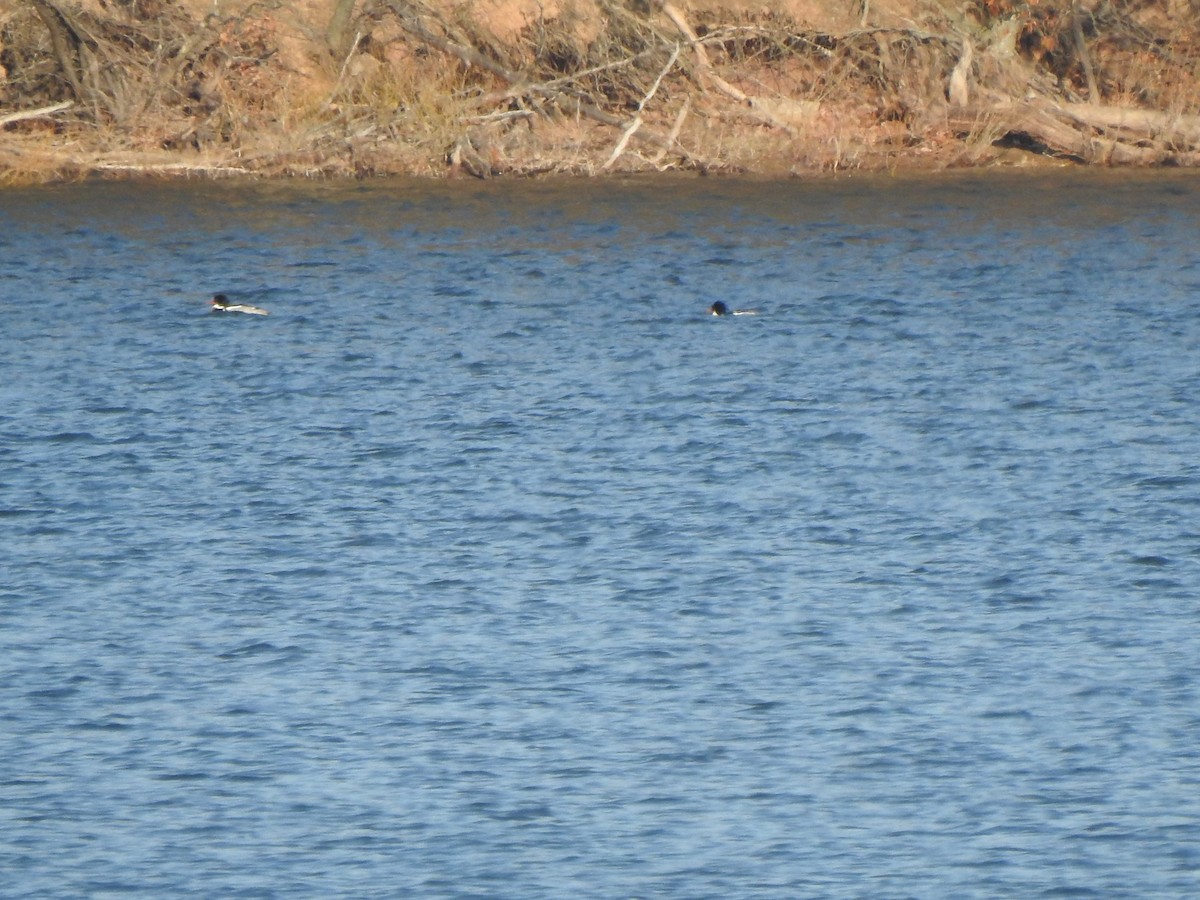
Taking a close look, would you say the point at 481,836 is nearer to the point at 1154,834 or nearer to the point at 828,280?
the point at 1154,834

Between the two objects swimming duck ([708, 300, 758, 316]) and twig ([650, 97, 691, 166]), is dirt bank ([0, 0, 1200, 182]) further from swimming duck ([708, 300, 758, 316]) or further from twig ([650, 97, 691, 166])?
swimming duck ([708, 300, 758, 316])

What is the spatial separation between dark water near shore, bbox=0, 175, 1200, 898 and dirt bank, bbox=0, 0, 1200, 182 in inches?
276

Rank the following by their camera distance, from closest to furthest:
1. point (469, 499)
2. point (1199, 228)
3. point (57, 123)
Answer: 1. point (469, 499)
2. point (1199, 228)
3. point (57, 123)

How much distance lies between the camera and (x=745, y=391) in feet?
63.9

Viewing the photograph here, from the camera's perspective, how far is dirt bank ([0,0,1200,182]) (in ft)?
108

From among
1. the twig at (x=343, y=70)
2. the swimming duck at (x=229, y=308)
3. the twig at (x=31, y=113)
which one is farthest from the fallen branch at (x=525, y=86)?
the swimming duck at (x=229, y=308)

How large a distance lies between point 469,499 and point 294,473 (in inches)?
65.8

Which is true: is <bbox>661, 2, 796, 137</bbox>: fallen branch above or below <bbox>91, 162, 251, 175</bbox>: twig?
above

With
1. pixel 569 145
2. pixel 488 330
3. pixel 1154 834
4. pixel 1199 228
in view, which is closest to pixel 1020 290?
pixel 1199 228

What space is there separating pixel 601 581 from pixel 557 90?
2120 centimetres

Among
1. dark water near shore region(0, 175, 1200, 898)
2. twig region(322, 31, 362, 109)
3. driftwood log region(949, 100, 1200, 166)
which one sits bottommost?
dark water near shore region(0, 175, 1200, 898)

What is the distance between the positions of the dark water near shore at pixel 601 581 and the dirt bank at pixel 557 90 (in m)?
7.01

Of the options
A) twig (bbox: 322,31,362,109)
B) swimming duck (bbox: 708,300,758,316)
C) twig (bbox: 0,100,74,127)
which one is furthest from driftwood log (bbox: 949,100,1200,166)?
twig (bbox: 0,100,74,127)

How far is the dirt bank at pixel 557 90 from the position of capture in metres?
32.9
